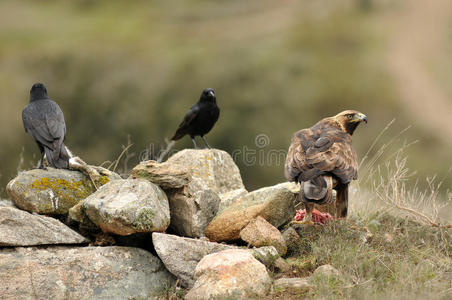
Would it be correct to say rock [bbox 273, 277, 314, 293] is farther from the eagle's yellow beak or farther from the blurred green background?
the blurred green background

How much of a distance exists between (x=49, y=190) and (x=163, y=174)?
1.27 m

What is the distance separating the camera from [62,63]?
30500mm

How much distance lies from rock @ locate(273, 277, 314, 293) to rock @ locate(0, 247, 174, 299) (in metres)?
1.13

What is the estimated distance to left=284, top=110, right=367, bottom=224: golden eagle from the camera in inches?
260

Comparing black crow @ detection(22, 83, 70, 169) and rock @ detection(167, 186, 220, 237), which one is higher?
black crow @ detection(22, 83, 70, 169)

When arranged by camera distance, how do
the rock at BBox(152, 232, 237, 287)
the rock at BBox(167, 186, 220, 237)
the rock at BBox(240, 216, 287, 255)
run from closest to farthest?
the rock at BBox(152, 232, 237, 287), the rock at BBox(240, 216, 287, 255), the rock at BBox(167, 186, 220, 237)

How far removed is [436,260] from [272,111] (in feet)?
78.9

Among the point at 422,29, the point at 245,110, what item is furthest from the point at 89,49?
the point at 422,29

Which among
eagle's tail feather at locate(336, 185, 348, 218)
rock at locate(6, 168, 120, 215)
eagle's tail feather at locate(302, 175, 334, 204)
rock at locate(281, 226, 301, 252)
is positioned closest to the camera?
eagle's tail feather at locate(302, 175, 334, 204)

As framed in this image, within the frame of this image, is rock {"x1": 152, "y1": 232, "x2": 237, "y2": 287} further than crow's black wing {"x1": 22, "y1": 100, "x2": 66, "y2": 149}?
No

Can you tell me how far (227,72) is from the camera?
109 ft

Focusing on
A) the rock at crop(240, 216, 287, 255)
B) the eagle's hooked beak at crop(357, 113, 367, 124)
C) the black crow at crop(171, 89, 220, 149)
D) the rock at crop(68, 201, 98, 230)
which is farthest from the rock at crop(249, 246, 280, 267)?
the black crow at crop(171, 89, 220, 149)

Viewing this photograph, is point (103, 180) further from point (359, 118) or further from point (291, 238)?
point (359, 118)

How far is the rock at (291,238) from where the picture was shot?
22.8 ft
